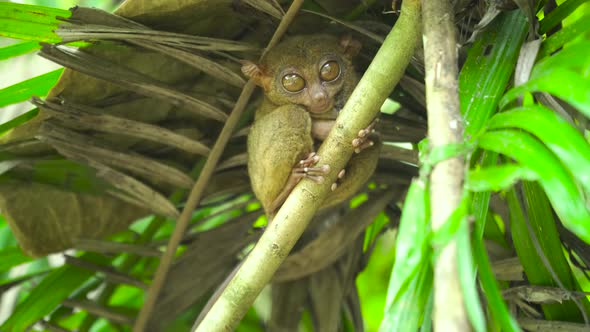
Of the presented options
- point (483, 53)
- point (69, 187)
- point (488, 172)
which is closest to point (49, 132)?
point (69, 187)

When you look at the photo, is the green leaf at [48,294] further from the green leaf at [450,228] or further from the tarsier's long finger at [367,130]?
the green leaf at [450,228]

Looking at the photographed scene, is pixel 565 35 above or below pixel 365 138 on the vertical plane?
below

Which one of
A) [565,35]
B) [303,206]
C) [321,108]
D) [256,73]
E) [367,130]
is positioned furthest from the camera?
[321,108]

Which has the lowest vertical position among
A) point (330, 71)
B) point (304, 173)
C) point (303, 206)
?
point (303, 206)

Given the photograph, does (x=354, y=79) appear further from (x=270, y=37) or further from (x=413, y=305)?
(x=413, y=305)

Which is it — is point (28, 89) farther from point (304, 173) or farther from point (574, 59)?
point (574, 59)

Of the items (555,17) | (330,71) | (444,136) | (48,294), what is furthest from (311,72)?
(48,294)
